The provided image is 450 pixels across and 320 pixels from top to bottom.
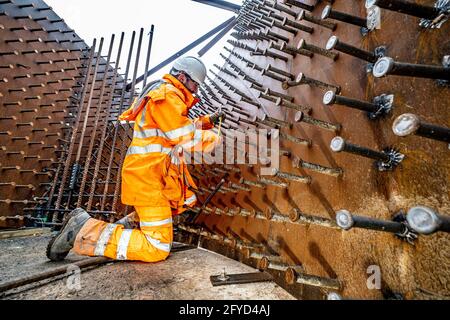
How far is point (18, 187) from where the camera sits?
3.83 metres

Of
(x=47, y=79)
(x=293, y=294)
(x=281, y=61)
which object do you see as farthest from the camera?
(x=47, y=79)

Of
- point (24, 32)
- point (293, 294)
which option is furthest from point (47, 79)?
point (293, 294)

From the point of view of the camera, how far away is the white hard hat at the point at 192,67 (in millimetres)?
2520

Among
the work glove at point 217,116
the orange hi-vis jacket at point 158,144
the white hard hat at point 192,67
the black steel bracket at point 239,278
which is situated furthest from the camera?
the white hard hat at point 192,67

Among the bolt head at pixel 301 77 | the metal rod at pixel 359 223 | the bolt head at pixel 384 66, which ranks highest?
the bolt head at pixel 301 77

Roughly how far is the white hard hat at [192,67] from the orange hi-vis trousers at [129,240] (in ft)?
4.57

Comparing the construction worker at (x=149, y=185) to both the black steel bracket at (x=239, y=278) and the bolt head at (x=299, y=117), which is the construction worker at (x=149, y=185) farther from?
the bolt head at (x=299, y=117)

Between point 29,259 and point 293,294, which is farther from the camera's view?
point 29,259

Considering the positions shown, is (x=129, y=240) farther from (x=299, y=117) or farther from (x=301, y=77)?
(x=301, y=77)

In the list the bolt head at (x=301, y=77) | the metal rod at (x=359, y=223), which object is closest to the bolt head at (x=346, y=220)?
the metal rod at (x=359, y=223)

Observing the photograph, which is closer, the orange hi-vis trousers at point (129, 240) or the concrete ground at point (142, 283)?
the concrete ground at point (142, 283)
